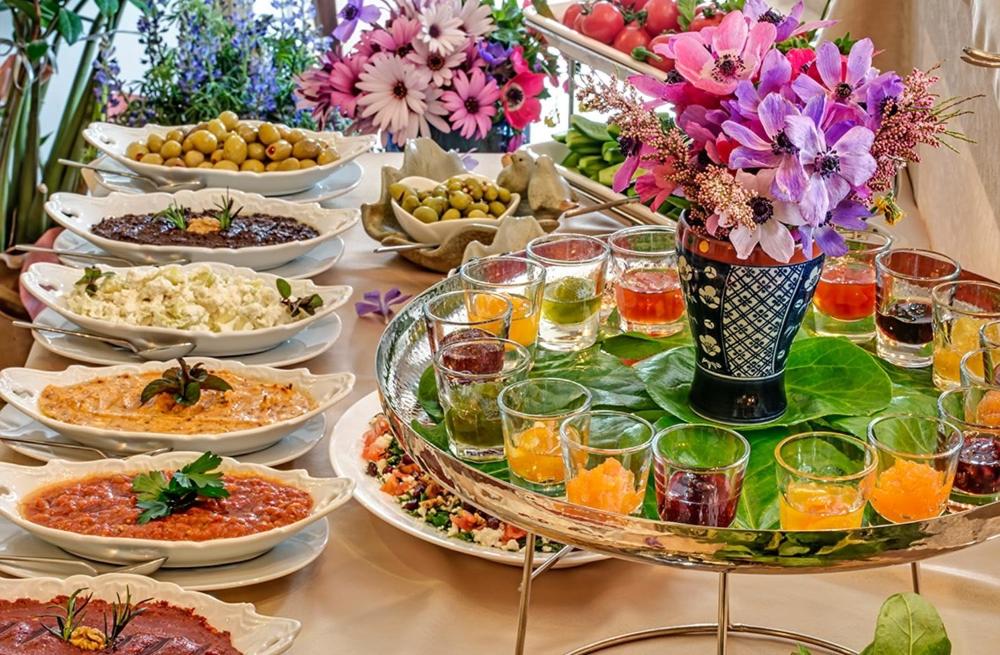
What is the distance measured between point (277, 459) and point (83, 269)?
70 centimetres

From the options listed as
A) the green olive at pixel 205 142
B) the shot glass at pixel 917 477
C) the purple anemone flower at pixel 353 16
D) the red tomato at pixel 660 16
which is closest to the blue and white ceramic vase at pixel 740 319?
the shot glass at pixel 917 477

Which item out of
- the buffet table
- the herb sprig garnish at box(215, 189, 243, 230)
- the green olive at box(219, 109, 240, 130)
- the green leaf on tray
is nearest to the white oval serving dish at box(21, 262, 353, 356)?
the herb sprig garnish at box(215, 189, 243, 230)

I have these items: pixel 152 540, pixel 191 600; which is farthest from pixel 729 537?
pixel 152 540

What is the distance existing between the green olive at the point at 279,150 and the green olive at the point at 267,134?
0.4 inches

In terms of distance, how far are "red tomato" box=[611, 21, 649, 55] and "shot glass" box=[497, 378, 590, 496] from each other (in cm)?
150

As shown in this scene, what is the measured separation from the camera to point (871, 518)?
41.9 inches

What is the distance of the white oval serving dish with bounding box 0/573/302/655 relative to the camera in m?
1.29

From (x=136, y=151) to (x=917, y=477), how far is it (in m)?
2.24

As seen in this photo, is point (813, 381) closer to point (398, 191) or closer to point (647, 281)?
point (647, 281)

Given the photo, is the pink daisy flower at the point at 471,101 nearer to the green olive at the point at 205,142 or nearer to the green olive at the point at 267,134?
the green olive at the point at 267,134

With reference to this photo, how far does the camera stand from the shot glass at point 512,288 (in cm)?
134

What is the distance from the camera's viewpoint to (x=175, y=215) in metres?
2.48

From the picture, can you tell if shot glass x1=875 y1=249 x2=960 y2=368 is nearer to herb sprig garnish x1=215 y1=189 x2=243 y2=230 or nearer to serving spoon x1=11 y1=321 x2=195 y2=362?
serving spoon x1=11 y1=321 x2=195 y2=362

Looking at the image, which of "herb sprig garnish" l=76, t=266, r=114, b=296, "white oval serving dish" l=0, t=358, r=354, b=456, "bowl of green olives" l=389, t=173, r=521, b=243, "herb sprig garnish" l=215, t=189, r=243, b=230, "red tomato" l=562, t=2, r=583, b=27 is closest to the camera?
"white oval serving dish" l=0, t=358, r=354, b=456
